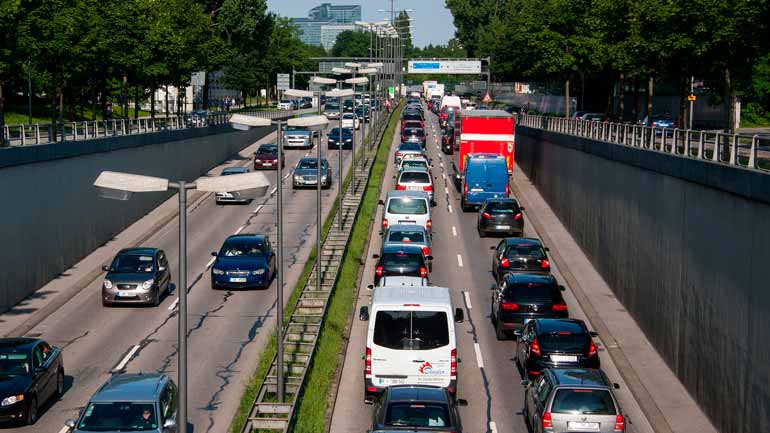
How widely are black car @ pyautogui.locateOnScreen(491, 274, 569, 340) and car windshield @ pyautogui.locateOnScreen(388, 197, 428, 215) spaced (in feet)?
43.9

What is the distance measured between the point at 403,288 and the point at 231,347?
24.6ft

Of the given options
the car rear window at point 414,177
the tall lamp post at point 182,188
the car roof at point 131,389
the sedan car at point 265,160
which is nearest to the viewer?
the tall lamp post at point 182,188

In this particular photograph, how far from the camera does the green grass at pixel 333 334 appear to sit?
20906mm

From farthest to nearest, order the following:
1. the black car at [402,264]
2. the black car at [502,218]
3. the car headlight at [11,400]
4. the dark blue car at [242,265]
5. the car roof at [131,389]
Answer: the black car at [502,218], the dark blue car at [242,265], the black car at [402,264], the car headlight at [11,400], the car roof at [131,389]

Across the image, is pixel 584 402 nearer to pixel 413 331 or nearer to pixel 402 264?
pixel 413 331

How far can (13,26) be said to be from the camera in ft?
133

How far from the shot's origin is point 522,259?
114 ft

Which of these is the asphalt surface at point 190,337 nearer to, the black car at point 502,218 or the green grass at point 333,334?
the green grass at point 333,334

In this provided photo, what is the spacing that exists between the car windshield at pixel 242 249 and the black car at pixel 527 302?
1055cm

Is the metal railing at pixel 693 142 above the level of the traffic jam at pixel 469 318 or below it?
above

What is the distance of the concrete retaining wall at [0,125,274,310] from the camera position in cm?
3309

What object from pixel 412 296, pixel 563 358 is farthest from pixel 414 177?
pixel 412 296

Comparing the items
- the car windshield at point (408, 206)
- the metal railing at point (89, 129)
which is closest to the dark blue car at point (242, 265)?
the car windshield at point (408, 206)

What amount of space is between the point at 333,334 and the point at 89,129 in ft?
65.7
